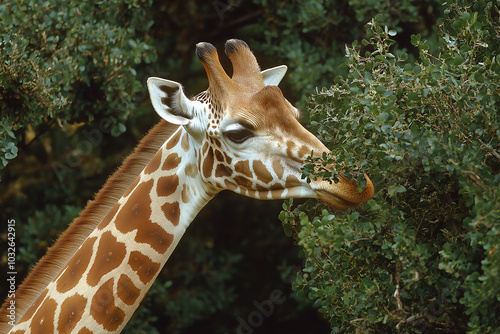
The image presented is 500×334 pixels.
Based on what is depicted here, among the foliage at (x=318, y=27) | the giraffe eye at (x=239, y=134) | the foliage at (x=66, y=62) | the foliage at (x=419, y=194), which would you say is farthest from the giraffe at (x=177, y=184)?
the foliage at (x=318, y=27)

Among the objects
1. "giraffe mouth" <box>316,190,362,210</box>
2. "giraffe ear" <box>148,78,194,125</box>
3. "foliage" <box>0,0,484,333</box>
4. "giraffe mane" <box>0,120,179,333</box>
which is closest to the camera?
"giraffe mouth" <box>316,190,362,210</box>

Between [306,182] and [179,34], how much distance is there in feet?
17.6

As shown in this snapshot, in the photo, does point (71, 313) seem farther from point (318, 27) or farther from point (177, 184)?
point (318, 27)

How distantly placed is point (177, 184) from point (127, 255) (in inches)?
22.8

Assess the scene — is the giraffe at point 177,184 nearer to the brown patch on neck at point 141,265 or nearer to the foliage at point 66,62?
the brown patch on neck at point 141,265

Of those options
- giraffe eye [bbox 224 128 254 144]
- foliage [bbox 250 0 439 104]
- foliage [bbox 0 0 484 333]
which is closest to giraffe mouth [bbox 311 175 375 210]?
foliage [bbox 0 0 484 333]

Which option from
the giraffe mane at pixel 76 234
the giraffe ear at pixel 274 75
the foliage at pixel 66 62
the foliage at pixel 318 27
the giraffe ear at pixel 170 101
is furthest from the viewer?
the foliage at pixel 318 27

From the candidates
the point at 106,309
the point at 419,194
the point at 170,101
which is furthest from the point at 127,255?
the point at 419,194

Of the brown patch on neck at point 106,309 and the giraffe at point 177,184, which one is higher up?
the giraffe at point 177,184

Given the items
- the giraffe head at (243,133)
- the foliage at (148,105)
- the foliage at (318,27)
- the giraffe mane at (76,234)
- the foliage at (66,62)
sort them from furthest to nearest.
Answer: the foliage at (318,27) → the foliage at (148,105) → the foliage at (66,62) → the giraffe mane at (76,234) → the giraffe head at (243,133)

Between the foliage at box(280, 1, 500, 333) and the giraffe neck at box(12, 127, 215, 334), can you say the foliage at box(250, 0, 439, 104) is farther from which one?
the foliage at box(280, 1, 500, 333)

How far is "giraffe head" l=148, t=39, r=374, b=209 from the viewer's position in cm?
399

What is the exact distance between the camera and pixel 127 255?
4293 millimetres

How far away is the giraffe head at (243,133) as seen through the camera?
13.1 feet
